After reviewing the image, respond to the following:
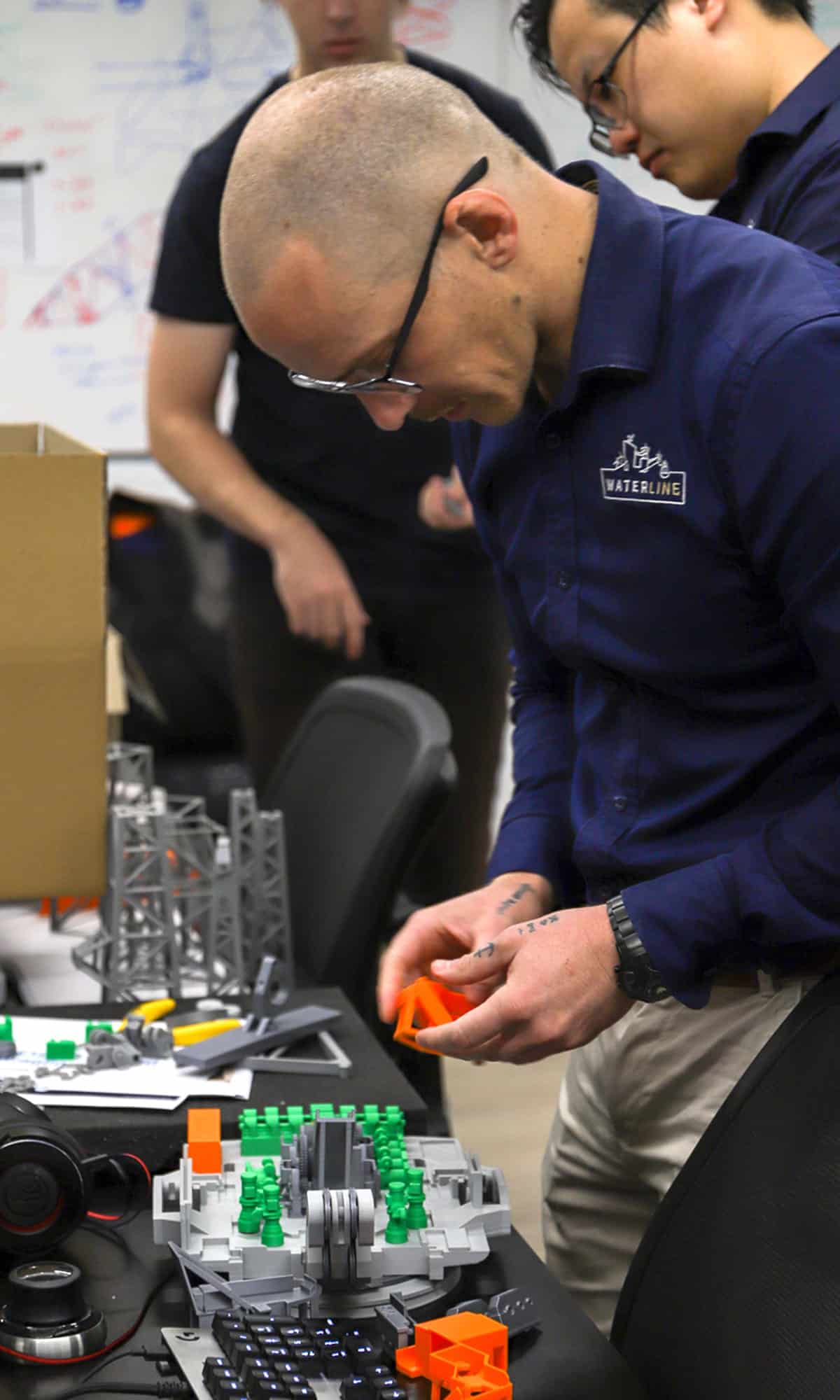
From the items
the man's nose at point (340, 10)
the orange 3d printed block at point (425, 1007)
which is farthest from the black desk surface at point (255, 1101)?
the man's nose at point (340, 10)

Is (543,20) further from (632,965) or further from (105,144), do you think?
(105,144)

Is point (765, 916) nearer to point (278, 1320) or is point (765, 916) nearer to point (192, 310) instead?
point (278, 1320)

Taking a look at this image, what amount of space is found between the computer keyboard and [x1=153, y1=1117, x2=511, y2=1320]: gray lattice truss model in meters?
0.03

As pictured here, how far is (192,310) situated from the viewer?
2328 millimetres

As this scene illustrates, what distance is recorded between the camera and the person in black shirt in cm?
232

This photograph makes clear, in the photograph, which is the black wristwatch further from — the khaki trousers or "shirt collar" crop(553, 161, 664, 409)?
"shirt collar" crop(553, 161, 664, 409)

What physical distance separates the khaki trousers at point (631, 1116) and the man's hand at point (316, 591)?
3.15ft

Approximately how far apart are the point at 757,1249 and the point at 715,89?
1.01m

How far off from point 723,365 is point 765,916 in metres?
0.35

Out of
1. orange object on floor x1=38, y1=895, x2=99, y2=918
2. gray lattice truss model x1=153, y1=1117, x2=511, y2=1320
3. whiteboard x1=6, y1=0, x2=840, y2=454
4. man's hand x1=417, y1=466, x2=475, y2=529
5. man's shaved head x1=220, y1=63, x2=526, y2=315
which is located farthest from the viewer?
whiteboard x1=6, y1=0, x2=840, y2=454

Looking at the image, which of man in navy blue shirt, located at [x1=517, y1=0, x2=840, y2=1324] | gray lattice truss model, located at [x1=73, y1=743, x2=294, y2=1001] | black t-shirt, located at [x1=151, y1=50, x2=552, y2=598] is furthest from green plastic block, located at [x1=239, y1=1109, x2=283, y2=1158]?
black t-shirt, located at [x1=151, y1=50, x2=552, y2=598]

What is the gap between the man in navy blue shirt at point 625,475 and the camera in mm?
966

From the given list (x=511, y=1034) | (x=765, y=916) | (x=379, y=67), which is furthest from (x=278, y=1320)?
(x=379, y=67)

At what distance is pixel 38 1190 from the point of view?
0.94 m
